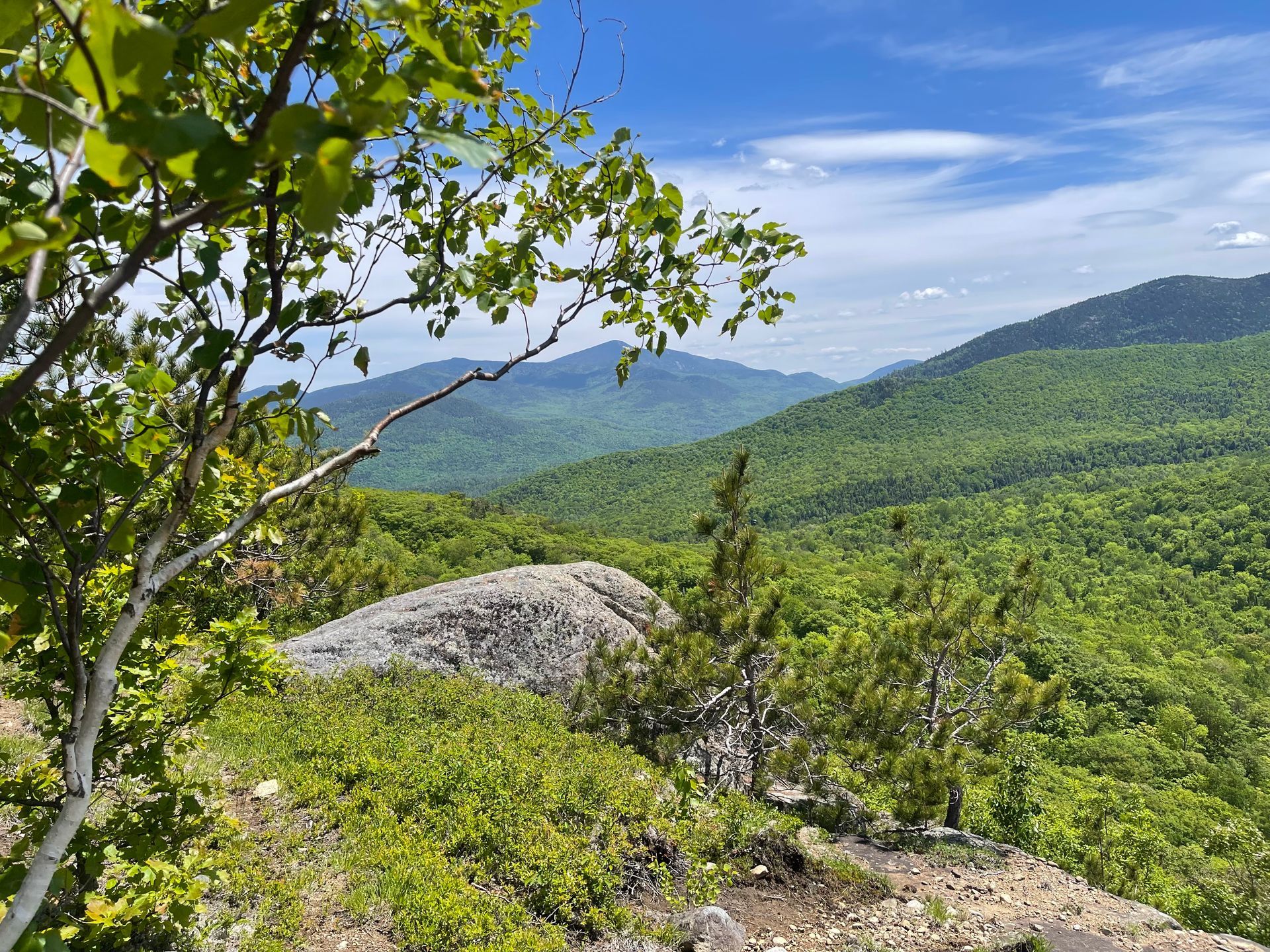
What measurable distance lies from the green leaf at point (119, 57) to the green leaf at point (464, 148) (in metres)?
0.25

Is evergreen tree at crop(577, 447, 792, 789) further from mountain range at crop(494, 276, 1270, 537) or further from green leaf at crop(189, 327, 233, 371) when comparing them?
mountain range at crop(494, 276, 1270, 537)

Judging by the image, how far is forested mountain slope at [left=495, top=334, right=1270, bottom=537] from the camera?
137625 mm

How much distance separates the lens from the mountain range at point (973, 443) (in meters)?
137

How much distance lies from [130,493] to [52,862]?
722mm

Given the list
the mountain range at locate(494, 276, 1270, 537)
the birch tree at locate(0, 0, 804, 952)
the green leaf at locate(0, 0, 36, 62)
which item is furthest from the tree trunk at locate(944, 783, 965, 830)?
the mountain range at locate(494, 276, 1270, 537)

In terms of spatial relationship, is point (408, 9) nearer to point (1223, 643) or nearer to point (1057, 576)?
point (1223, 643)

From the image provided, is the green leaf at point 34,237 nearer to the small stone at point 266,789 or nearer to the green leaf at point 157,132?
the green leaf at point 157,132

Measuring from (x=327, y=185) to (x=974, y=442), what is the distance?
18646 cm

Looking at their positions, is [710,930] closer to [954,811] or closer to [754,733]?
[754,733]

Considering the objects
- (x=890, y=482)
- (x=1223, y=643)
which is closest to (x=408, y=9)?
(x=1223, y=643)

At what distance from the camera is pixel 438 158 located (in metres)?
2.07

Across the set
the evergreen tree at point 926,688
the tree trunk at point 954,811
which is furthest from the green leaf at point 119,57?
the tree trunk at point 954,811

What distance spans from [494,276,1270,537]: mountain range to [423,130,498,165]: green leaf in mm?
113945

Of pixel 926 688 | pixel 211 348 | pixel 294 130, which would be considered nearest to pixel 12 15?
pixel 294 130
